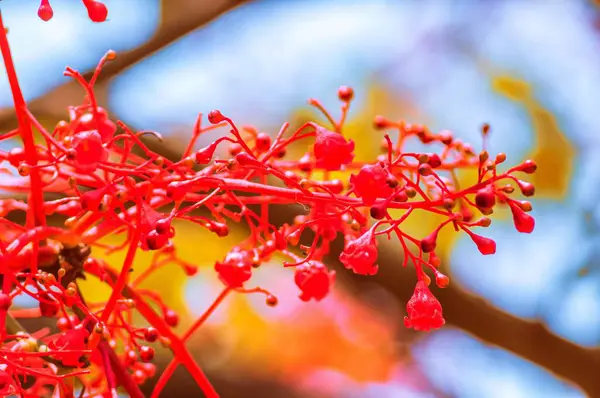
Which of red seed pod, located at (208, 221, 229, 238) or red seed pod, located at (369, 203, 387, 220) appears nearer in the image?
red seed pod, located at (369, 203, 387, 220)

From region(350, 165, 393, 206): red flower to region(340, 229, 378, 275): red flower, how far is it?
0.14 ft

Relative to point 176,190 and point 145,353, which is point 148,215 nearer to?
point 176,190

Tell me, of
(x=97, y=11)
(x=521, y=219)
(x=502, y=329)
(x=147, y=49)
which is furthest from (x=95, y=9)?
(x=502, y=329)

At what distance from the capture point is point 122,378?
3.57ft

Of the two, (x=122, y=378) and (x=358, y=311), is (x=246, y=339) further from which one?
(x=122, y=378)

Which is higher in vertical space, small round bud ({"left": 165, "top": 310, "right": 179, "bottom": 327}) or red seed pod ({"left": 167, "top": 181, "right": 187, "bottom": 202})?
red seed pod ({"left": 167, "top": 181, "right": 187, "bottom": 202})

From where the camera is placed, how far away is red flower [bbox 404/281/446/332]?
989mm

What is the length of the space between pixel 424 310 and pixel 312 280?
25cm

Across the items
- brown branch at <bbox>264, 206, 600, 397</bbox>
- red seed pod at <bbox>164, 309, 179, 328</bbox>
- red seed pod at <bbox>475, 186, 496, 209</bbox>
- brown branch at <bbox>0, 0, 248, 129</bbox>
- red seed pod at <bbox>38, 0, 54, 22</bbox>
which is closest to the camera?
red seed pod at <bbox>475, 186, 496, 209</bbox>

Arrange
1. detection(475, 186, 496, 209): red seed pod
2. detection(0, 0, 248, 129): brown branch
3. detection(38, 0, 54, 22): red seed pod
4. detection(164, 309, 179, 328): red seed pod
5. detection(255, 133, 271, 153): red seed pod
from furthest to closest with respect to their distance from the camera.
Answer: detection(0, 0, 248, 129): brown branch
detection(164, 309, 179, 328): red seed pod
detection(255, 133, 271, 153): red seed pod
detection(38, 0, 54, 22): red seed pod
detection(475, 186, 496, 209): red seed pod

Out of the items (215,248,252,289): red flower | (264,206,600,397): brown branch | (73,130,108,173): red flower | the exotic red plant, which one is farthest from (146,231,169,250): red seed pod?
(264,206,600,397): brown branch

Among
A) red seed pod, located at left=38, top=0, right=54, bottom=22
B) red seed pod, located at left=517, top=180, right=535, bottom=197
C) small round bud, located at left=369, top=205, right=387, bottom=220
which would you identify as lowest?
small round bud, located at left=369, top=205, right=387, bottom=220

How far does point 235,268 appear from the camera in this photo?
1168 millimetres

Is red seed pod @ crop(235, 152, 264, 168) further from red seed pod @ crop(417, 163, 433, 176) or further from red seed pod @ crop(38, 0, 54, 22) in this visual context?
red seed pod @ crop(38, 0, 54, 22)
